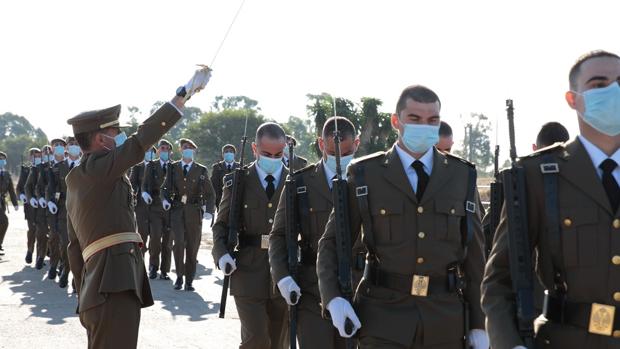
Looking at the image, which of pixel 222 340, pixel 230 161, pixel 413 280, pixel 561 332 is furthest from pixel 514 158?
pixel 230 161

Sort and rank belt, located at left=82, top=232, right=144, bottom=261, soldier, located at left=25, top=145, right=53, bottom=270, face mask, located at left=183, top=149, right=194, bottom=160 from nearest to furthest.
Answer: belt, located at left=82, top=232, right=144, bottom=261, face mask, located at left=183, top=149, right=194, bottom=160, soldier, located at left=25, top=145, right=53, bottom=270

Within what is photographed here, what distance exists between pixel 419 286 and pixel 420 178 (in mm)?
617

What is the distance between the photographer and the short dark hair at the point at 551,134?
6.75 meters

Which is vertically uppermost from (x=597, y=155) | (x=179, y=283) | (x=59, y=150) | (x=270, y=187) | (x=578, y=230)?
(x=59, y=150)

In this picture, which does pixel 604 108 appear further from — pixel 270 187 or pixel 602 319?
pixel 270 187

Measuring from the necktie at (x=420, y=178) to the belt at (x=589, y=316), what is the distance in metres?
1.43

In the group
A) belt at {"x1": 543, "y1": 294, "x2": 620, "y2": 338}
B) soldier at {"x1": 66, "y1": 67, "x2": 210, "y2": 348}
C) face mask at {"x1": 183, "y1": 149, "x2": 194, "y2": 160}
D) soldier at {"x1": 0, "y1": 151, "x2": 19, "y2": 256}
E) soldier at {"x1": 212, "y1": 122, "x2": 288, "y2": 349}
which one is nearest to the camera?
belt at {"x1": 543, "y1": 294, "x2": 620, "y2": 338}

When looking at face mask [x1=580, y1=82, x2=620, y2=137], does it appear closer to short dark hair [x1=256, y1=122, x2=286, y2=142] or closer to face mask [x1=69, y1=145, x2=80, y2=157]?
short dark hair [x1=256, y1=122, x2=286, y2=142]

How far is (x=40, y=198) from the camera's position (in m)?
16.0

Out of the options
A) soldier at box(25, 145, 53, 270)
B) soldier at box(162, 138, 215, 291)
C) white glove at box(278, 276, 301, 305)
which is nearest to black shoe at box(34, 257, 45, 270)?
soldier at box(25, 145, 53, 270)

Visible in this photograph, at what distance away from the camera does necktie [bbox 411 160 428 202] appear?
446cm

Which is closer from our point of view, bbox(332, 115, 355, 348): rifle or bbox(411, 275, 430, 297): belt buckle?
bbox(411, 275, 430, 297): belt buckle

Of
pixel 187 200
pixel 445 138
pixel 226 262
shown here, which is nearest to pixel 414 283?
pixel 226 262

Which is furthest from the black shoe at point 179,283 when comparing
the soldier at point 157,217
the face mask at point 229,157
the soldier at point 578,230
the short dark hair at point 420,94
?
the soldier at point 578,230
